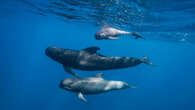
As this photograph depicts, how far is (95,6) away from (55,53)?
992cm

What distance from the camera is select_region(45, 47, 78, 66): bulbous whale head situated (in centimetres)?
792

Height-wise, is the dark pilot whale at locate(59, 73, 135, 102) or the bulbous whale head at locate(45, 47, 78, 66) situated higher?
the bulbous whale head at locate(45, 47, 78, 66)

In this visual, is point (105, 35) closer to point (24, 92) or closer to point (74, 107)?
point (74, 107)

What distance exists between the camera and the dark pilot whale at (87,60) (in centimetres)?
787

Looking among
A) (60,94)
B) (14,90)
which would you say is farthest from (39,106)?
(14,90)

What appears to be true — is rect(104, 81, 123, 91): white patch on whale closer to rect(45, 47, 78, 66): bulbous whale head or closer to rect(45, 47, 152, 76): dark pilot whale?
rect(45, 47, 152, 76): dark pilot whale

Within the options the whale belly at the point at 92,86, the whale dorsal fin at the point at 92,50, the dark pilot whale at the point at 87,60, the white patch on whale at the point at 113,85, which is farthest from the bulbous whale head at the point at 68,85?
the white patch on whale at the point at 113,85

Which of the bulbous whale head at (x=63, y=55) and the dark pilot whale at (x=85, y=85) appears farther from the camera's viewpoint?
the dark pilot whale at (x=85, y=85)

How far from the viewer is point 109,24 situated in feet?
77.3

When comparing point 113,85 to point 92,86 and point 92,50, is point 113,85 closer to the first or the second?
point 92,86

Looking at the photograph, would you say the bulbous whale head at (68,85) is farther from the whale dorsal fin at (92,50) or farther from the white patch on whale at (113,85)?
the white patch on whale at (113,85)

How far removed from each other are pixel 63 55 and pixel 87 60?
110 centimetres

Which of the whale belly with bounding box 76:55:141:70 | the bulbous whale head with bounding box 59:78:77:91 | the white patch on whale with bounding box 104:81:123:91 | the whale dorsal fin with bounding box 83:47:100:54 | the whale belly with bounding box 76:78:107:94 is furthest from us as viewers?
the white patch on whale with bounding box 104:81:123:91

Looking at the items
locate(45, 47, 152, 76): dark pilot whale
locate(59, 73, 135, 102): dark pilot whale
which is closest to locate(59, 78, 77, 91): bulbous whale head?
locate(59, 73, 135, 102): dark pilot whale
